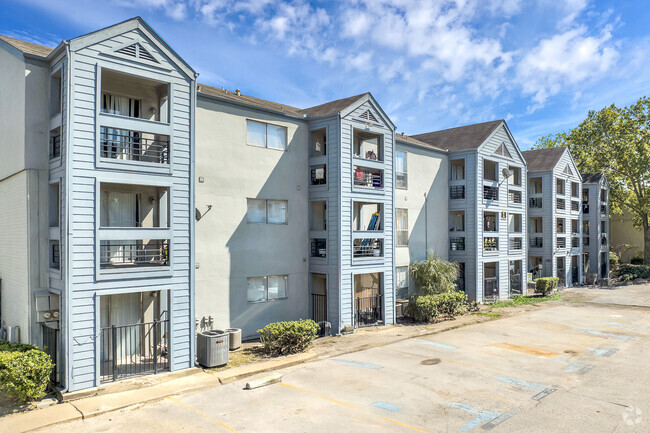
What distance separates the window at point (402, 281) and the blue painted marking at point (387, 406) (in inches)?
529

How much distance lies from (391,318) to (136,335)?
12.0 meters

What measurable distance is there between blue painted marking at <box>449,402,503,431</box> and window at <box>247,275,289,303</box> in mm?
9550

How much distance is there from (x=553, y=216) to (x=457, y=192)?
1247cm

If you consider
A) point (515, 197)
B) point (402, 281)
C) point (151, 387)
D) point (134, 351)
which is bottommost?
point (151, 387)

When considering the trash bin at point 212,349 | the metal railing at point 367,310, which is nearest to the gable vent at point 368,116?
the metal railing at point 367,310

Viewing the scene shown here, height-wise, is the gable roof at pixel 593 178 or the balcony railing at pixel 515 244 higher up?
the gable roof at pixel 593 178

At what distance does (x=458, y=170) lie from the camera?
98.8 feet

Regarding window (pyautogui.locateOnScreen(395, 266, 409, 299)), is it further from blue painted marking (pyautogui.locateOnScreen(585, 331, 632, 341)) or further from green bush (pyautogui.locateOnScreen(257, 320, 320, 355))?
green bush (pyautogui.locateOnScreen(257, 320, 320, 355))

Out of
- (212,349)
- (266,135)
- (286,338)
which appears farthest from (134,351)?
(266,135)

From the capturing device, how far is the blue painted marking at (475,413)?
10.4m

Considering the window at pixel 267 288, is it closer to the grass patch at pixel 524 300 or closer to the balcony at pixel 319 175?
the balcony at pixel 319 175

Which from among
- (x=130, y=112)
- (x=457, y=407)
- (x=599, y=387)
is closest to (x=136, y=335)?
(x=130, y=112)

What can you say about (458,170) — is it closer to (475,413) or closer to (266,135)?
(266,135)

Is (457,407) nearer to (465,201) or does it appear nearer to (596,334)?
(596,334)
